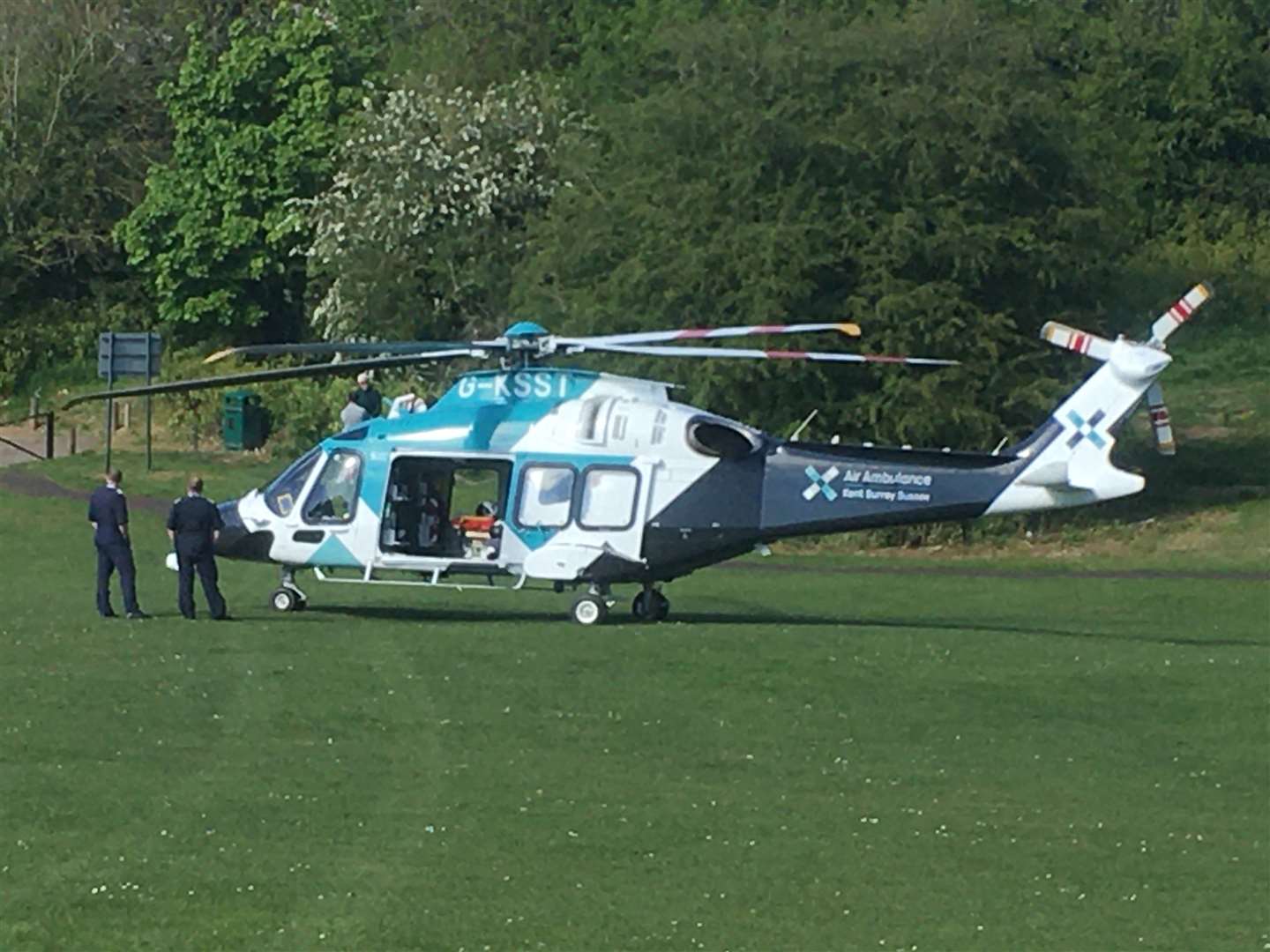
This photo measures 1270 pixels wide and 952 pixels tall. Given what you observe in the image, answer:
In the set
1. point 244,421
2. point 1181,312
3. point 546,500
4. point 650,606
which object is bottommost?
point 244,421

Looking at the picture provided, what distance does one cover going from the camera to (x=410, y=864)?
14.2 metres

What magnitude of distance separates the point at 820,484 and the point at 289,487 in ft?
19.9

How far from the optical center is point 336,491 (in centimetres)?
2762

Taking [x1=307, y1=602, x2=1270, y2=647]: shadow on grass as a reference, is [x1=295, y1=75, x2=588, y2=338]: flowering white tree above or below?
above

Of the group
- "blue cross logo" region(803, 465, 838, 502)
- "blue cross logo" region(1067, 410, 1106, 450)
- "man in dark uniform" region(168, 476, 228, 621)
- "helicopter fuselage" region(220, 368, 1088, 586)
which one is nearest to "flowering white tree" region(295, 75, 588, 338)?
"helicopter fuselage" region(220, 368, 1088, 586)

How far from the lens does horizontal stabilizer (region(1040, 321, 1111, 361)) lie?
25125 mm

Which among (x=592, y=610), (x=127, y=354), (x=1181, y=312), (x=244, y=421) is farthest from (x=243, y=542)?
(x=244, y=421)

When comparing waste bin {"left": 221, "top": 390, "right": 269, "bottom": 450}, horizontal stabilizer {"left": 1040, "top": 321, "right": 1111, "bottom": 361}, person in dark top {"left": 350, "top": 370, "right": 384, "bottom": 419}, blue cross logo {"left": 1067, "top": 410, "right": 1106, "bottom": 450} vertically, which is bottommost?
waste bin {"left": 221, "top": 390, "right": 269, "bottom": 450}

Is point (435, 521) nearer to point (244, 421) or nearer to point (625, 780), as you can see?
point (625, 780)

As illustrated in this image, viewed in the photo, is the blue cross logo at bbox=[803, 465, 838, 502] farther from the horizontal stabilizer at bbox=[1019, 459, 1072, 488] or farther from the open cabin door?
the open cabin door

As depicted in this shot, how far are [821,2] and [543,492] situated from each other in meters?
29.6

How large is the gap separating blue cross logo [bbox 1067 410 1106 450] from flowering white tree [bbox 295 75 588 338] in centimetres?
2710

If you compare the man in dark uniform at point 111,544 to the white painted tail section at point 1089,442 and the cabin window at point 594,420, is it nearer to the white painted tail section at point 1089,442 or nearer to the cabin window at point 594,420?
the cabin window at point 594,420

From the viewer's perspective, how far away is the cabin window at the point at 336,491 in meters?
27.5
